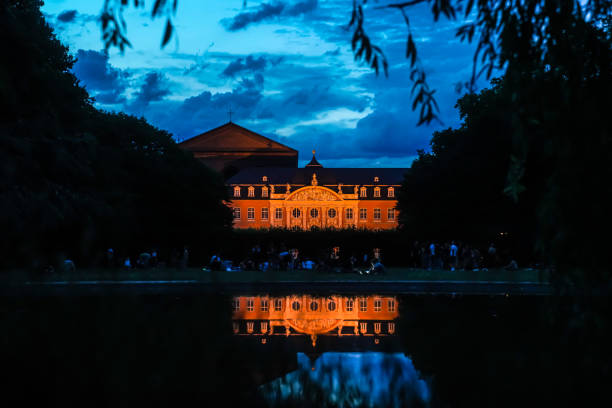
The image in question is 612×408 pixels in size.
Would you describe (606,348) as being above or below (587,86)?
below

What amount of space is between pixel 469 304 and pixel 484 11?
10.0m

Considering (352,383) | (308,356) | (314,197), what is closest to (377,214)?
(314,197)

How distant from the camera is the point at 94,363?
7.56 meters

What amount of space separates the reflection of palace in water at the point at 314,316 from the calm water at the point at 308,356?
1.5 inches

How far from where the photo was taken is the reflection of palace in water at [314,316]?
10.5 metres

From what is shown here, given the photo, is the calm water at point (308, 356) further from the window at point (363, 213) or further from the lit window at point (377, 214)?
the lit window at point (377, 214)

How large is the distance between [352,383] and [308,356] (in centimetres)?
171

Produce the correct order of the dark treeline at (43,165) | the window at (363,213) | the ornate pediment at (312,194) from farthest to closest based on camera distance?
1. the window at (363,213)
2. the ornate pediment at (312,194)
3. the dark treeline at (43,165)

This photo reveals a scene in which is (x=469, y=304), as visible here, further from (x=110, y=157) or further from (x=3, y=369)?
(x=110, y=157)

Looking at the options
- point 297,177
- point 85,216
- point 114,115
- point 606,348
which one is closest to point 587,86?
point 606,348

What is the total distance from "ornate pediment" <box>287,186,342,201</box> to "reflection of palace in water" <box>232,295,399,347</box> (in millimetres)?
86257

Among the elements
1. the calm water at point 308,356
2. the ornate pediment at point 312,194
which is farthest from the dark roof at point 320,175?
the calm water at point 308,356

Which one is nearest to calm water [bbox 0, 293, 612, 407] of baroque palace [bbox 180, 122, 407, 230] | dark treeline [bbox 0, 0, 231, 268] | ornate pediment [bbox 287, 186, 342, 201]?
dark treeline [bbox 0, 0, 231, 268]

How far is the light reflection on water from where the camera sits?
6102 mm
